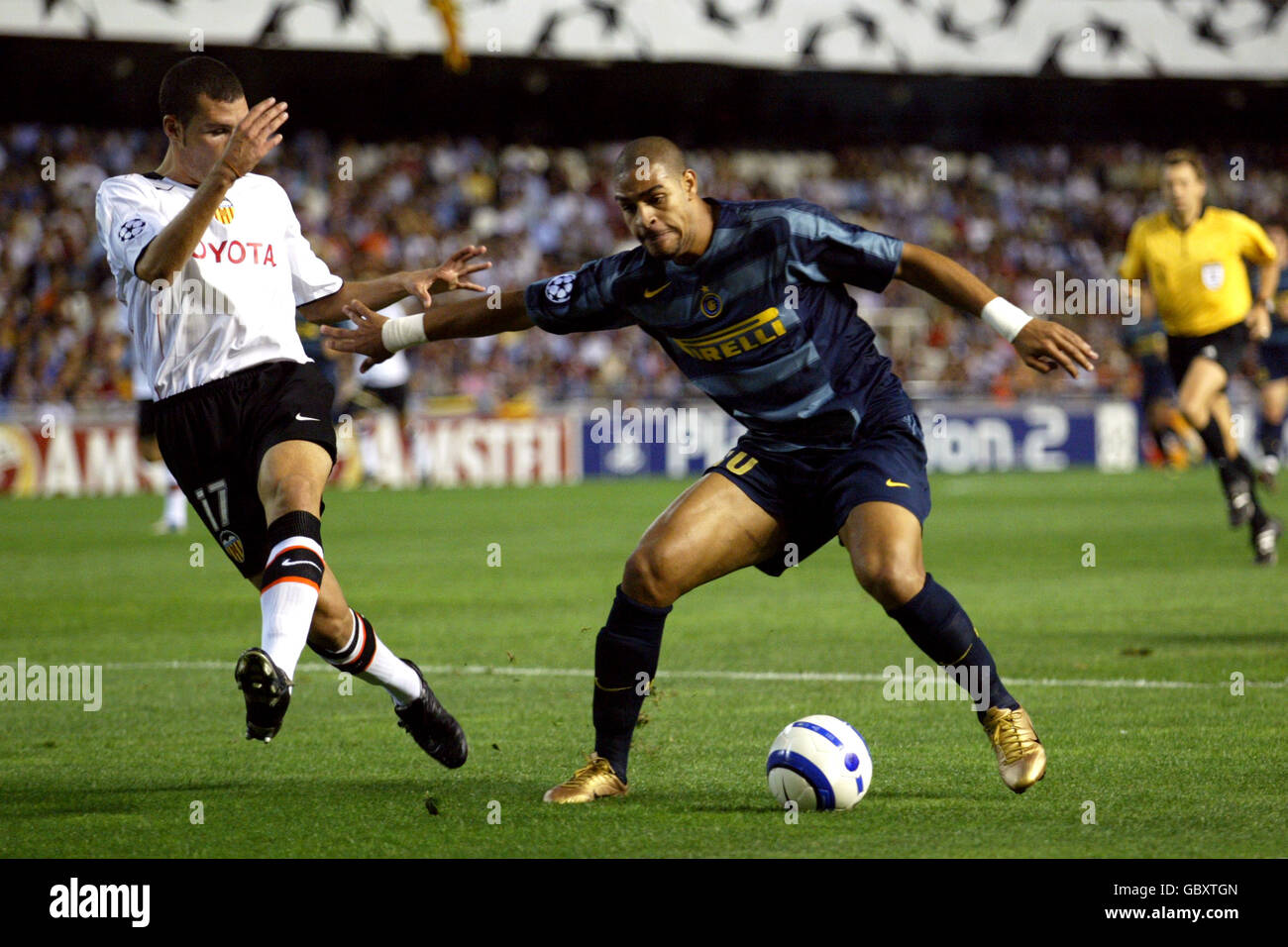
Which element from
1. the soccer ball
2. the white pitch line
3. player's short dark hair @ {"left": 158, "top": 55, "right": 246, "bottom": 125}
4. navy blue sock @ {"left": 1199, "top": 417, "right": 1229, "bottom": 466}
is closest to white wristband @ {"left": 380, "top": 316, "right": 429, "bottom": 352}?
player's short dark hair @ {"left": 158, "top": 55, "right": 246, "bottom": 125}

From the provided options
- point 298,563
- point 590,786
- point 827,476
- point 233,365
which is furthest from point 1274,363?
point 298,563

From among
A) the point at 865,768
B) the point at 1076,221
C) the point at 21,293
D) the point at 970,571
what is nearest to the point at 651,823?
the point at 865,768

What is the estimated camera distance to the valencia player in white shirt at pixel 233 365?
17.6 ft

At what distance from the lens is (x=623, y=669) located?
17.5 feet

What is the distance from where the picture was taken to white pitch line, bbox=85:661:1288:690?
727 cm

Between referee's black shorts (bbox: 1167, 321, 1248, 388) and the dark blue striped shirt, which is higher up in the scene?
referee's black shorts (bbox: 1167, 321, 1248, 388)

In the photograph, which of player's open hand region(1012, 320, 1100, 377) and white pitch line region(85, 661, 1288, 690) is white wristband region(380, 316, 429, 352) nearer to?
player's open hand region(1012, 320, 1100, 377)

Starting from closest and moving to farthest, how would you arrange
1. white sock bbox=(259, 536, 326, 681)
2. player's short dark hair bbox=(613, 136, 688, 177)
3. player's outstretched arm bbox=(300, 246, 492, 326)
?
white sock bbox=(259, 536, 326, 681), player's short dark hair bbox=(613, 136, 688, 177), player's outstretched arm bbox=(300, 246, 492, 326)

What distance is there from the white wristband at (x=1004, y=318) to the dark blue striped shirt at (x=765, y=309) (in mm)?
299

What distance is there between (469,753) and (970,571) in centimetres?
713

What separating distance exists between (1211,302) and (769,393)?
7901 millimetres

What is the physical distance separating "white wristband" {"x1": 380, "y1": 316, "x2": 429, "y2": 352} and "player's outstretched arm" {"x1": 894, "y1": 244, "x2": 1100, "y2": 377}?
1.54 meters
